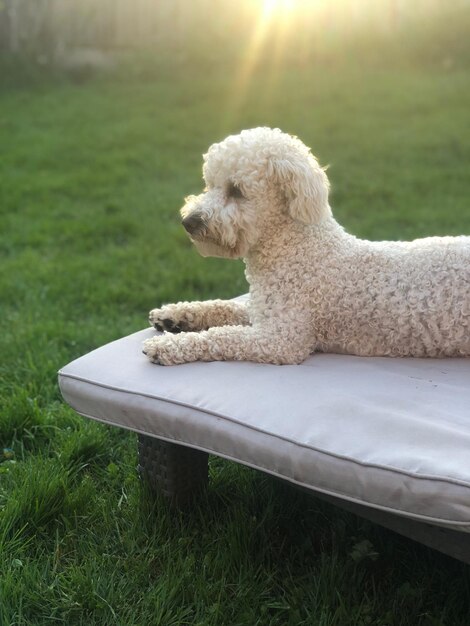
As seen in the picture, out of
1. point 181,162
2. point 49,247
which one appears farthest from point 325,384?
point 181,162

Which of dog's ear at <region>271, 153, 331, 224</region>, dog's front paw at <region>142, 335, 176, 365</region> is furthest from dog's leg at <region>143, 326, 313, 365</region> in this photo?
dog's ear at <region>271, 153, 331, 224</region>

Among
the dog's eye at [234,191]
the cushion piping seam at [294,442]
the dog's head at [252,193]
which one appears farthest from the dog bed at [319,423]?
the dog's eye at [234,191]

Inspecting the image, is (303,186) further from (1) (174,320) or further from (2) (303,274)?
(1) (174,320)

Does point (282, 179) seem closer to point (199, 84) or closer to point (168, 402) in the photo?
point (168, 402)

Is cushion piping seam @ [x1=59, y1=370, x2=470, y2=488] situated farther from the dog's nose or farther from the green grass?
the dog's nose

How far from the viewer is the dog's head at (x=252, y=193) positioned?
2.94 meters

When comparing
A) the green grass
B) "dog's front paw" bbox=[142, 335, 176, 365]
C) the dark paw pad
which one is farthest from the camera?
the dark paw pad

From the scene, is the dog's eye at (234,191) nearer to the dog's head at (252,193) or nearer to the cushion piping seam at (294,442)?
the dog's head at (252,193)

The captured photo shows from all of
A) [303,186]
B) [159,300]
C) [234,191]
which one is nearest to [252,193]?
[234,191]

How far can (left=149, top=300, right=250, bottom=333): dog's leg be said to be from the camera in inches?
129

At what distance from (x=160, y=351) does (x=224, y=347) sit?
228 millimetres

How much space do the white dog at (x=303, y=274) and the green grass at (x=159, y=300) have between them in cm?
61

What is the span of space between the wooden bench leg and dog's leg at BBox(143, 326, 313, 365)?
311 mm

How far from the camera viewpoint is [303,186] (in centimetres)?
292
